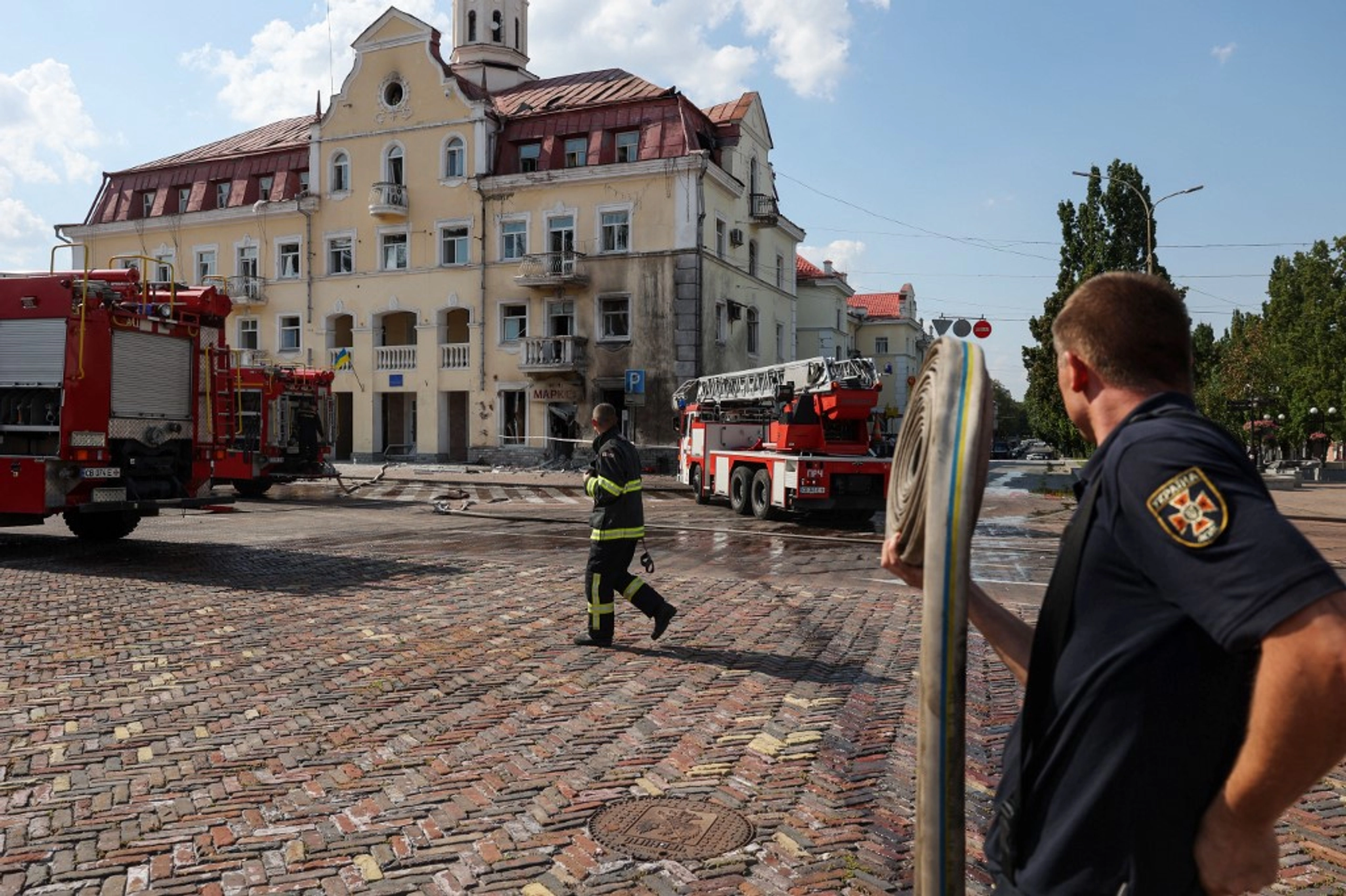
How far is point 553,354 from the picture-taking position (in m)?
35.8

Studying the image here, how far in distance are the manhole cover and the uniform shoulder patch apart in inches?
114

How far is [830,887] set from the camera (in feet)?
12.3

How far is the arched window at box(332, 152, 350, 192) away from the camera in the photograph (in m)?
39.4

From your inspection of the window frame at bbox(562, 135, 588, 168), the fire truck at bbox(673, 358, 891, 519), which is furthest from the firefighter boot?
the window frame at bbox(562, 135, 588, 168)

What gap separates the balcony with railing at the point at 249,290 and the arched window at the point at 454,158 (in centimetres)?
947

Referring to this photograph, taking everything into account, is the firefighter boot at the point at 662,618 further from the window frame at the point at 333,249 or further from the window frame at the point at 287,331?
the window frame at the point at 287,331

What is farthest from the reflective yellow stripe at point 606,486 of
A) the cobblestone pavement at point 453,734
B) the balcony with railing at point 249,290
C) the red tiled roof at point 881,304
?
the red tiled roof at point 881,304

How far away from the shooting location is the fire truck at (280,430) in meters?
23.0

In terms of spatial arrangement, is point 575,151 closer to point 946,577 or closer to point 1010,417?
point 946,577

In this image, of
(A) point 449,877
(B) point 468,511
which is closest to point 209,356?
(B) point 468,511

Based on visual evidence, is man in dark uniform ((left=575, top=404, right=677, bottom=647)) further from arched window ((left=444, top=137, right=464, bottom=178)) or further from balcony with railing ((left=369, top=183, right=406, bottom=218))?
balcony with railing ((left=369, top=183, right=406, bottom=218))

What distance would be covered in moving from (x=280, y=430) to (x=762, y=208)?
866 inches

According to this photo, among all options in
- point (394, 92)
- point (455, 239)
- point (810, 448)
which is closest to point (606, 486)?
point (810, 448)

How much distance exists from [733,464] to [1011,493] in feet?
40.0
